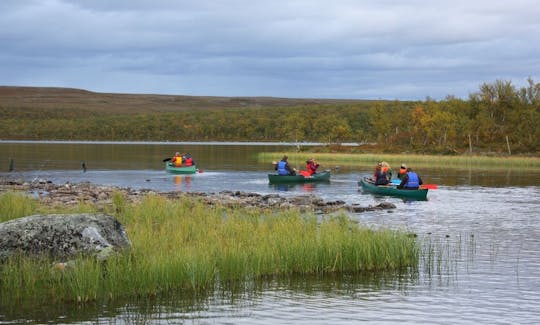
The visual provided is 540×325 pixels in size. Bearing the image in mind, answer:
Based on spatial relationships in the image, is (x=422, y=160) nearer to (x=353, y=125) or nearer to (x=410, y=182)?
(x=410, y=182)

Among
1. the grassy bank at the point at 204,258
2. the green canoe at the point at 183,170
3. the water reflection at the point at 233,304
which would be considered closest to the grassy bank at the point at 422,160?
the green canoe at the point at 183,170

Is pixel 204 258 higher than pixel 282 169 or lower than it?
lower

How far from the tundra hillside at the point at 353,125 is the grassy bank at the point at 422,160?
6.39 metres

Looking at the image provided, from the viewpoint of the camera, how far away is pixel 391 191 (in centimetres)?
3816

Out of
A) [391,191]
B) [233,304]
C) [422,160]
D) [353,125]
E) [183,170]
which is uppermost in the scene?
[353,125]

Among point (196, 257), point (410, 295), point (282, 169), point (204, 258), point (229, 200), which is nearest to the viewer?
point (196, 257)

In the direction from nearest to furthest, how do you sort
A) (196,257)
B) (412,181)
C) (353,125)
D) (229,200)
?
(196,257)
(229,200)
(412,181)
(353,125)

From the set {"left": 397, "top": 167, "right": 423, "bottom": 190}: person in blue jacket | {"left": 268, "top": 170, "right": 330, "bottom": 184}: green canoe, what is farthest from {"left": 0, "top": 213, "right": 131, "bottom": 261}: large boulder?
{"left": 268, "top": 170, "right": 330, "bottom": 184}: green canoe

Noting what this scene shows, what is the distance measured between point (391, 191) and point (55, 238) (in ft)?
A: 82.8

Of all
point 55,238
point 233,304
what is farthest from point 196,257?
point 55,238

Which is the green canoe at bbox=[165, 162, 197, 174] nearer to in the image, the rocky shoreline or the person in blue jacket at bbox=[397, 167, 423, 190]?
the rocky shoreline

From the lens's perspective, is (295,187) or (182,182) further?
(182,182)

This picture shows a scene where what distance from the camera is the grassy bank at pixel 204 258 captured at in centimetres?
1452

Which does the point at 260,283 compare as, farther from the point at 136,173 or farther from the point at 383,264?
the point at 136,173
